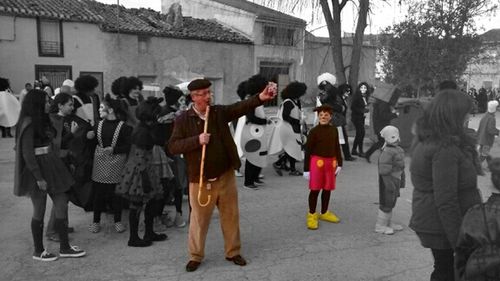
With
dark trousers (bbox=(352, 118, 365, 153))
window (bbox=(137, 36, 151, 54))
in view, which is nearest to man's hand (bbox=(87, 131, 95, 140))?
dark trousers (bbox=(352, 118, 365, 153))

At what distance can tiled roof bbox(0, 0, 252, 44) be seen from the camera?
1775 cm

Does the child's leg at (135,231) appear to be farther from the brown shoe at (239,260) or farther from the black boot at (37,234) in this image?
the brown shoe at (239,260)

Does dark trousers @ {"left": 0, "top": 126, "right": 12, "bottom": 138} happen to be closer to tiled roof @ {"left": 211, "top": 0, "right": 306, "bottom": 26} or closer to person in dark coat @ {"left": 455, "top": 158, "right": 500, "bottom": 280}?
person in dark coat @ {"left": 455, "top": 158, "right": 500, "bottom": 280}

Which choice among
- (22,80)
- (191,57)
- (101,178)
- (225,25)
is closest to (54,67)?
Result: (22,80)

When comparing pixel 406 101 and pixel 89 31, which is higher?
pixel 89 31

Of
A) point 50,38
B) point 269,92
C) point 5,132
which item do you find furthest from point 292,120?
point 50,38

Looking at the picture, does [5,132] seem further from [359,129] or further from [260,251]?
[260,251]

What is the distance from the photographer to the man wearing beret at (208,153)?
3965 millimetres

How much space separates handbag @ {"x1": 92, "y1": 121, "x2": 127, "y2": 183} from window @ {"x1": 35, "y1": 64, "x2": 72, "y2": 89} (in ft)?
48.8

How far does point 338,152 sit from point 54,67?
15888 mm

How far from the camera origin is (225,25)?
25.3 meters

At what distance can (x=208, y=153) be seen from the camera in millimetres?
3965

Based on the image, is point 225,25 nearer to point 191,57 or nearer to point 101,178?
point 191,57

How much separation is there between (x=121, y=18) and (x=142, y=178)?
18182 millimetres
